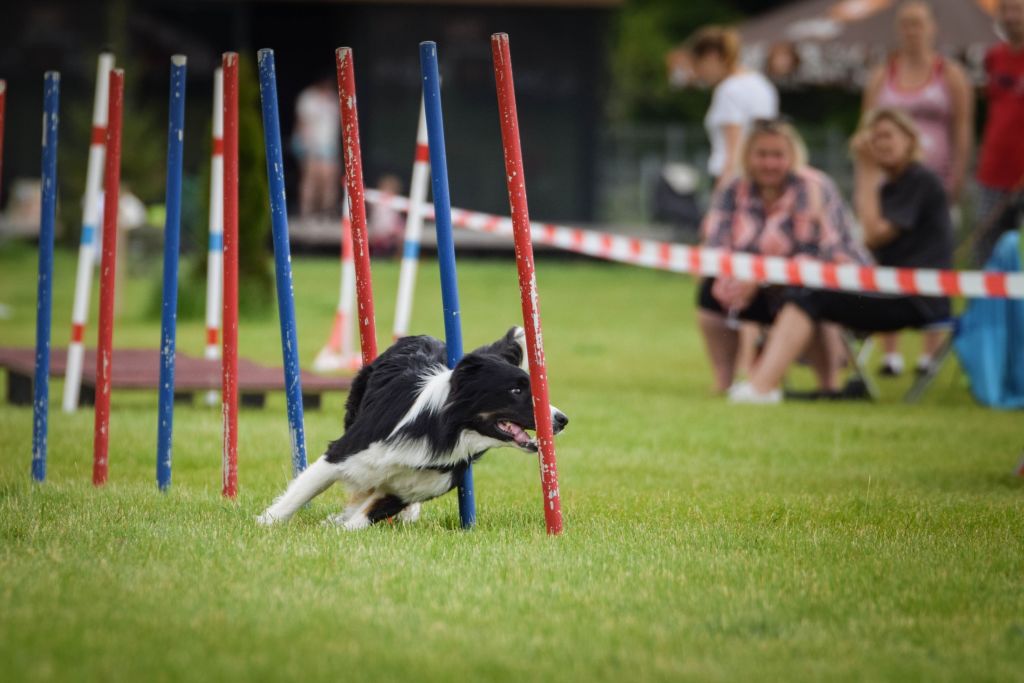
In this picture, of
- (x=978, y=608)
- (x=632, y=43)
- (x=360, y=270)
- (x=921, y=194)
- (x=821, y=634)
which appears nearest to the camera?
(x=821, y=634)

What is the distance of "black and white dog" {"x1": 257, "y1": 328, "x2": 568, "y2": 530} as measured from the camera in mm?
5016

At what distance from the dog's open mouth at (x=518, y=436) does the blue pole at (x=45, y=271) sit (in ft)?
6.69

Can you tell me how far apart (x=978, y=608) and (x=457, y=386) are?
1.69 metres

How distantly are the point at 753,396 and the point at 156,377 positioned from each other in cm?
361

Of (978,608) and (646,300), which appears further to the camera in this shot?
(646,300)

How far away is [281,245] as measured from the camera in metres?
5.75

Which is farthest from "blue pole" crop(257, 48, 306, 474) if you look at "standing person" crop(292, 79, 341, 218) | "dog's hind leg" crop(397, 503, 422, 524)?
"standing person" crop(292, 79, 341, 218)

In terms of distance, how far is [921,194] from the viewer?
32.9ft

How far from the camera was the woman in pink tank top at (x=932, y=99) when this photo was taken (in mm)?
11508

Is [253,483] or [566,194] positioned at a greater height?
[566,194]

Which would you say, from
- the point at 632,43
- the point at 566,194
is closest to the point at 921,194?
the point at 566,194

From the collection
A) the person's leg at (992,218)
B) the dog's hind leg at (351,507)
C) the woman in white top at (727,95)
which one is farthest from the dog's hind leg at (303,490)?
the person's leg at (992,218)

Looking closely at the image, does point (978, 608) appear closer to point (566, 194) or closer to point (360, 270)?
point (360, 270)

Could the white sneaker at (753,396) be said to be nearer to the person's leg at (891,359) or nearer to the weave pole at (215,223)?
the person's leg at (891,359)
